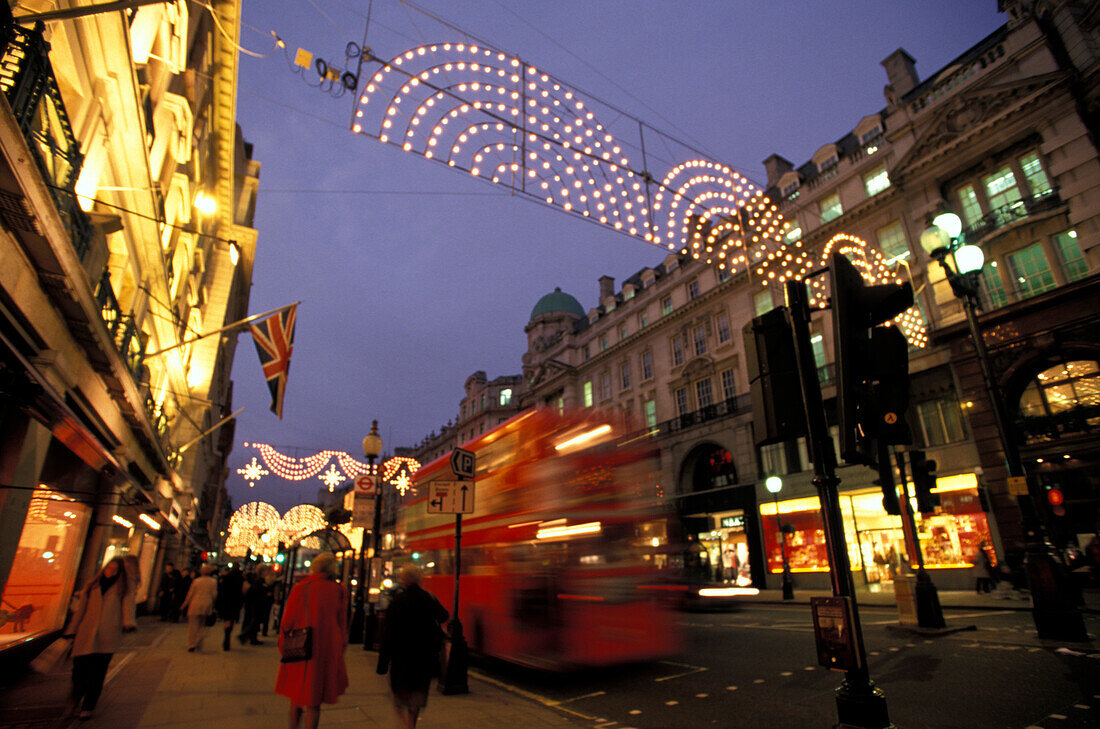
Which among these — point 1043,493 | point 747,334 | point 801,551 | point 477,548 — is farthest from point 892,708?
point 801,551

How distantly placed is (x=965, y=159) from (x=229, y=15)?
27.6 metres

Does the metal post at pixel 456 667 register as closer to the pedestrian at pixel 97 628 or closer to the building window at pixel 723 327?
the pedestrian at pixel 97 628

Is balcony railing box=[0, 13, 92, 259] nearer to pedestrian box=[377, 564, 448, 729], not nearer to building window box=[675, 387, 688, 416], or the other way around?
pedestrian box=[377, 564, 448, 729]

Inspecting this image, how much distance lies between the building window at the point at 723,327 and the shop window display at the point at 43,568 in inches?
1144

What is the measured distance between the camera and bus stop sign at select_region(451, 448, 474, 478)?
8117 mm

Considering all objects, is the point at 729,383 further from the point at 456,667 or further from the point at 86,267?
the point at 86,267

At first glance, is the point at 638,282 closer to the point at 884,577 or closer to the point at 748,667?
the point at 884,577

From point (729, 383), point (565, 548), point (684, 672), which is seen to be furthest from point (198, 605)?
point (729, 383)

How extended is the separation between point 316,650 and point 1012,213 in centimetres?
2558

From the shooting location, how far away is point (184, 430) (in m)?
26.4

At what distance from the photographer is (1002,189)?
20.6 meters

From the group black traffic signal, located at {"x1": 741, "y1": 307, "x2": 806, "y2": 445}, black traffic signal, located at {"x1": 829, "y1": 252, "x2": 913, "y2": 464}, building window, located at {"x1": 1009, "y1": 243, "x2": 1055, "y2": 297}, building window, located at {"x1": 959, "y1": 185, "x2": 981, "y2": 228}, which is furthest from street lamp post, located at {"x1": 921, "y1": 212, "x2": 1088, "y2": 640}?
building window, located at {"x1": 959, "y1": 185, "x2": 981, "y2": 228}

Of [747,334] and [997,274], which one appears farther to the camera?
[997,274]

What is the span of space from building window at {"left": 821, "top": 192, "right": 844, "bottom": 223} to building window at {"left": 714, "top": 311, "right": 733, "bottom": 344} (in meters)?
7.42
